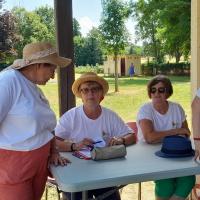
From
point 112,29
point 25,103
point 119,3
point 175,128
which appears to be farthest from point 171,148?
point 119,3

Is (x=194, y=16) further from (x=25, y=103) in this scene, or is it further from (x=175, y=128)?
(x=25, y=103)

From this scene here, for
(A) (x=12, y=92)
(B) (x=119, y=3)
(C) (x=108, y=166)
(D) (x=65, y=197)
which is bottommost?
(D) (x=65, y=197)

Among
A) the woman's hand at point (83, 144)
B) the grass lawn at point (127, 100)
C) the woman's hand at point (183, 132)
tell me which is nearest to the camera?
the woman's hand at point (83, 144)

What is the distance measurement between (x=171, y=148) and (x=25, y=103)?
0.88m

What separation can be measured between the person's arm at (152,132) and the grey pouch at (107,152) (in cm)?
45

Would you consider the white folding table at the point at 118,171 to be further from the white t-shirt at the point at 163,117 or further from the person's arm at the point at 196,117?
the white t-shirt at the point at 163,117

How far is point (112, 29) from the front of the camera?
12.9 meters

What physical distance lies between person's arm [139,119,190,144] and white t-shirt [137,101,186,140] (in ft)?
0.16

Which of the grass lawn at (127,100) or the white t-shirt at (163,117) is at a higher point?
the white t-shirt at (163,117)

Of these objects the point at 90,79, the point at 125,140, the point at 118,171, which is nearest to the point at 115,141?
the point at 125,140

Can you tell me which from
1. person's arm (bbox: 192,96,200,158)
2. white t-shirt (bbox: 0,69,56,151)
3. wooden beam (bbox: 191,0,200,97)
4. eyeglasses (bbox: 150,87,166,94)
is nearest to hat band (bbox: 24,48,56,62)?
white t-shirt (bbox: 0,69,56,151)

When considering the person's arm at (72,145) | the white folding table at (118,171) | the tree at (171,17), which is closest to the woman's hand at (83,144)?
the person's arm at (72,145)

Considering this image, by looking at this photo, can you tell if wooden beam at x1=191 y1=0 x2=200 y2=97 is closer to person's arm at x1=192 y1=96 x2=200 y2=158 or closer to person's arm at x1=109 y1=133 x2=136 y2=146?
person's arm at x1=109 y1=133 x2=136 y2=146

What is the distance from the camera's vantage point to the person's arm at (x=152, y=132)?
2.70 meters
